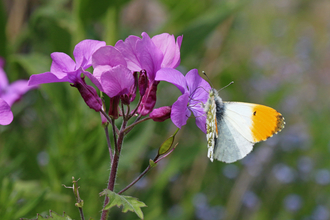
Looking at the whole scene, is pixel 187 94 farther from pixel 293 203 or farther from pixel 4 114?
pixel 293 203

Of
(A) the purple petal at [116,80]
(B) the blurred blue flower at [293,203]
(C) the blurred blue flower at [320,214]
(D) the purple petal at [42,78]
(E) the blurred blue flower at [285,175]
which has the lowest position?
(C) the blurred blue flower at [320,214]

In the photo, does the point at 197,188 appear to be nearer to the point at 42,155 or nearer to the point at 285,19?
the point at 42,155

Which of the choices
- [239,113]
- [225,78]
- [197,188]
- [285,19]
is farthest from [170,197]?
[285,19]

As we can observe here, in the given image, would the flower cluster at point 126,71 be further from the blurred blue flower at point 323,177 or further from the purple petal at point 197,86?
the blurred blue flower at point 323,177

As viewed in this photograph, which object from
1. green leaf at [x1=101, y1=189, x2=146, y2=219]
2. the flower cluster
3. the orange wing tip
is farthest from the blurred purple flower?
the orange wing tip

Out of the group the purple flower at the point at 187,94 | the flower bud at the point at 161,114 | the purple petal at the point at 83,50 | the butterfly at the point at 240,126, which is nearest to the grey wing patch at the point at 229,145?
the butterfly at the point at 240,126
